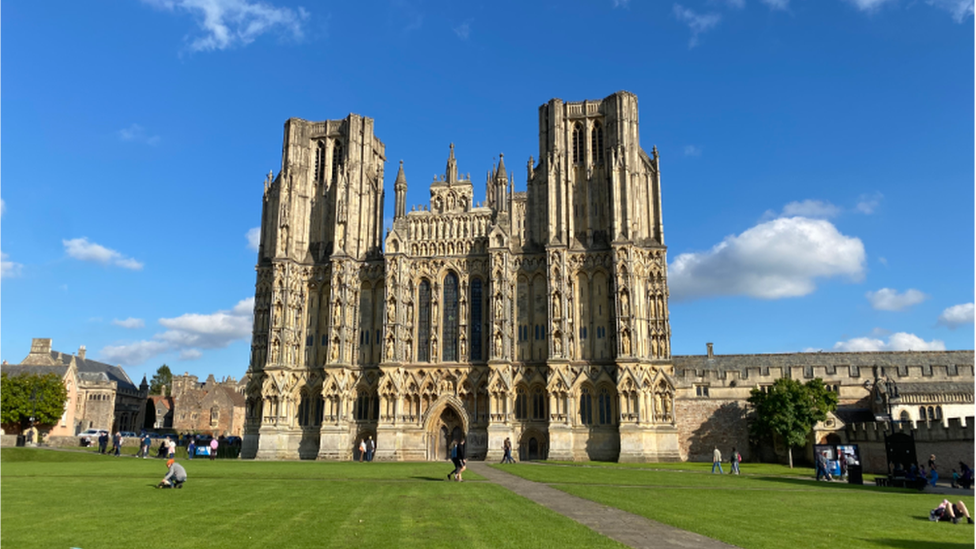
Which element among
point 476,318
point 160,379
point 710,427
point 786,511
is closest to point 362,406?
point 476,318

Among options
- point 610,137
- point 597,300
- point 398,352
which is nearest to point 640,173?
point 610,137

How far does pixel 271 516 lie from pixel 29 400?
74.0 meters

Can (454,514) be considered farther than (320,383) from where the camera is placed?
No

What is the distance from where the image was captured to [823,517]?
59.5ft

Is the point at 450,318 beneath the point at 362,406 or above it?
above

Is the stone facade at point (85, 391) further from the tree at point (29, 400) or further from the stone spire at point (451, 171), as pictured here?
the stone spire at point (451, 171)

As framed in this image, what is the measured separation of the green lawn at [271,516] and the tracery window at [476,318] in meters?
34.5

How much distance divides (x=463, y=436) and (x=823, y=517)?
43.9 meters

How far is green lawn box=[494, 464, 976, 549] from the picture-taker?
48.1ft

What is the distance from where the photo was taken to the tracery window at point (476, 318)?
6112 centimetres

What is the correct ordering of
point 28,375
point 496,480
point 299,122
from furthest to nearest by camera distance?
point 28,375 < point 299,122 < point 496,480

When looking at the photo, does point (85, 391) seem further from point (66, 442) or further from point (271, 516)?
point (271, 516)

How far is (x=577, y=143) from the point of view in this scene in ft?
213

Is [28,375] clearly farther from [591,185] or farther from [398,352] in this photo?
[591,185]
